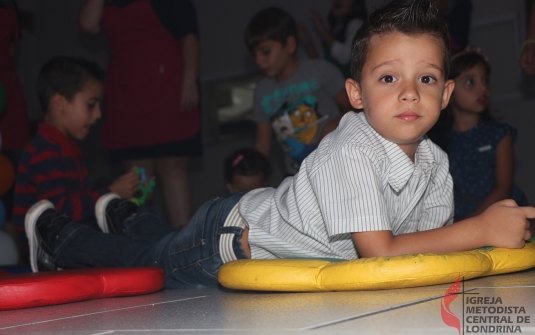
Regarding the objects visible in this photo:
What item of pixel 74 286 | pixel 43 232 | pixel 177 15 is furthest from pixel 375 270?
pixel 177 15

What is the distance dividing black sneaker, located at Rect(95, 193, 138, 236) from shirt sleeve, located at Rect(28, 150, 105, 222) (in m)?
0.15

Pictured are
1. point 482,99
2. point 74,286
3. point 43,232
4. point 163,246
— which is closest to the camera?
point 74,286

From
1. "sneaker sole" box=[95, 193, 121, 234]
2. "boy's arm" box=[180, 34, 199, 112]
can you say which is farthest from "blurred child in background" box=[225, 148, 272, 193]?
"sneaker sole" box=[95, 193, 121, 234]

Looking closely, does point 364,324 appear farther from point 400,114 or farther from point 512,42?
point 512,42

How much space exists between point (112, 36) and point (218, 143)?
196cm

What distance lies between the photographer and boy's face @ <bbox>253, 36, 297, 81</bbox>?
10.5 ft

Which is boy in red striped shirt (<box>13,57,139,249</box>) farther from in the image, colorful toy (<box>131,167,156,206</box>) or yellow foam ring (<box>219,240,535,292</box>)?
yellow foam ring (<box>219,240,535,292</box>)

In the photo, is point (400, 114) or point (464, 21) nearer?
point (400, 114)

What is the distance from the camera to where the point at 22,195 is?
2.63 metres

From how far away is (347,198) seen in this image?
1443 mm

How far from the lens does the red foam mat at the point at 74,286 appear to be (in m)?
1.42

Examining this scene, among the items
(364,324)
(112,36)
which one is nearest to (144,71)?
(112,36)

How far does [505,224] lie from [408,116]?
0.33m

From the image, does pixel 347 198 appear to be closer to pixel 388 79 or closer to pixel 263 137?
pixel 388 79
